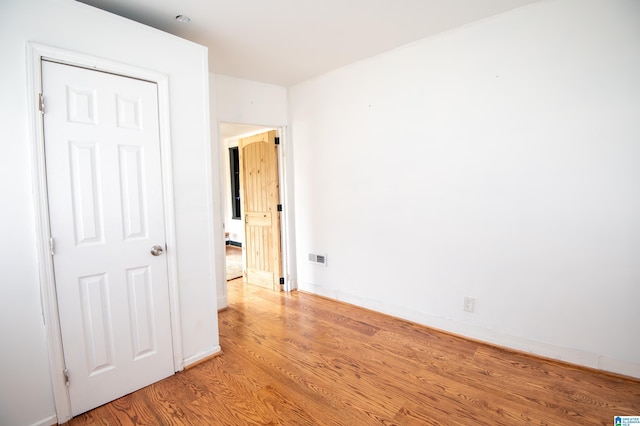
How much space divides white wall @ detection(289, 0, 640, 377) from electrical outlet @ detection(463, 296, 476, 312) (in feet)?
0.15

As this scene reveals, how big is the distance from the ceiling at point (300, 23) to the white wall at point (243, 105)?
35 cm

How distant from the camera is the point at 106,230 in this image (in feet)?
6.64

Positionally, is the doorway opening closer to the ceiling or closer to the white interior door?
the ceiling

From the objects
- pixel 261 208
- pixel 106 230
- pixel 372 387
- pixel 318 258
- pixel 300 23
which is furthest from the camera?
pixel 261 208

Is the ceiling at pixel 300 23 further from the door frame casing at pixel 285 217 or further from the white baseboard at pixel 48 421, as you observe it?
the white baseboard at pixel 48 421

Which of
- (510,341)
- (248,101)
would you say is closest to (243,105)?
(248,101)

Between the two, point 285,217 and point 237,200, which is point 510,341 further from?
point 237,200

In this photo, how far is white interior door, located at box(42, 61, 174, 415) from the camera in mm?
1857

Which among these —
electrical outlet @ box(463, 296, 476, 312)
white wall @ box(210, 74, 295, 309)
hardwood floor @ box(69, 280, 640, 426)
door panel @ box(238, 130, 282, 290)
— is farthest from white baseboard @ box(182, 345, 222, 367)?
electrical outlet @ box(463, 296, 476, 312)

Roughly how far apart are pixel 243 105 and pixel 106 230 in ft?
7.50

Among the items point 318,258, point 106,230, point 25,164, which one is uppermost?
point 25,164

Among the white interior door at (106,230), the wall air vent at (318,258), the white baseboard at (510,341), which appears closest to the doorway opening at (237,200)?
the wall air vent at (318,258)

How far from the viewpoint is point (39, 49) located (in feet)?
Result: 5.70

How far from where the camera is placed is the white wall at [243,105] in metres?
3.53
